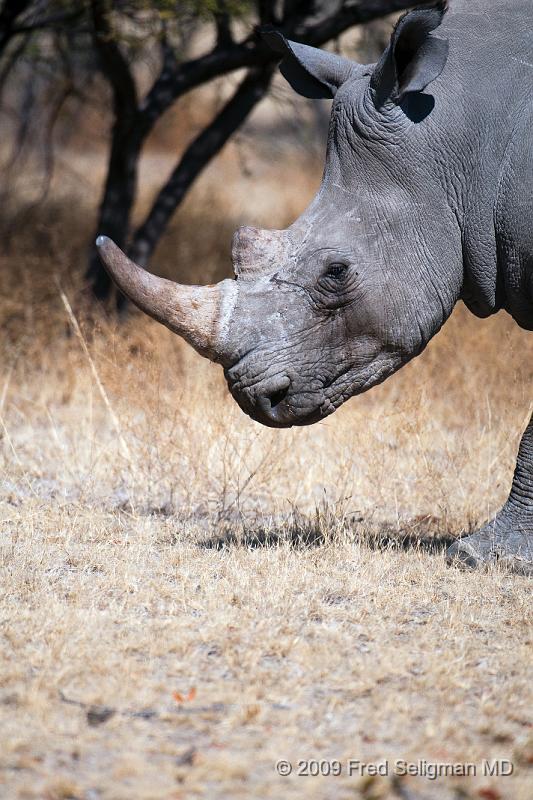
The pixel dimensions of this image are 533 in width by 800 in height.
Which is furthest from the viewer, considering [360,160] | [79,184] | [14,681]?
[79,184]

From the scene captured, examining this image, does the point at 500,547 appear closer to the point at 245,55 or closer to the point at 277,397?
the point at 277,397

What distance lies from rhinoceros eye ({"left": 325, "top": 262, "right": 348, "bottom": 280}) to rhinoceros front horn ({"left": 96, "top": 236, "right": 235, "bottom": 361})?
0.38 metres

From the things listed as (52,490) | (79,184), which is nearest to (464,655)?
(52,490)

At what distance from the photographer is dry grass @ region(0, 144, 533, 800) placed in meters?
3.30

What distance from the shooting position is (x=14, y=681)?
3662 millimetres

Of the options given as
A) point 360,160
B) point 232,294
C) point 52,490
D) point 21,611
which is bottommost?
point 52,490

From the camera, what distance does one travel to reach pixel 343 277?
4.48m

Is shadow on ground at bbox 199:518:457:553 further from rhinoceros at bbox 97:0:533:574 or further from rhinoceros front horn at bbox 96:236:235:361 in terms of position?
rhinoceros front horn at bbox 96:236:235:361

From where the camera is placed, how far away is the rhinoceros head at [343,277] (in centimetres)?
446

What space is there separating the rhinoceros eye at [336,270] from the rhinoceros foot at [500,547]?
1.35m

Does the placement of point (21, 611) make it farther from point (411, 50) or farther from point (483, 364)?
point (483, 364)

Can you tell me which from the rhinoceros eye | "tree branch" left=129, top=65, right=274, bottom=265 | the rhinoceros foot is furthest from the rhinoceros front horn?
"tree branch" left=129, top=65, right=274, bottom=265

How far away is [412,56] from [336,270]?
0.85 metres

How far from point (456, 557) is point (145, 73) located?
18104mm
